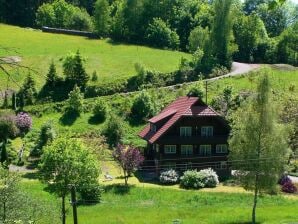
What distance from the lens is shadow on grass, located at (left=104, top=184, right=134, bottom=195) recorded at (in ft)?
151

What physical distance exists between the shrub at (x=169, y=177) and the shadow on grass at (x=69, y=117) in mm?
18735

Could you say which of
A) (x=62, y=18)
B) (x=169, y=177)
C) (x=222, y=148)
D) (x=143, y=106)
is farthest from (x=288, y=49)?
(x=169, y=177)

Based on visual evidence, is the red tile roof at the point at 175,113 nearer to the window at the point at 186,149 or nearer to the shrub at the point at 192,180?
the window at the point at 186,149

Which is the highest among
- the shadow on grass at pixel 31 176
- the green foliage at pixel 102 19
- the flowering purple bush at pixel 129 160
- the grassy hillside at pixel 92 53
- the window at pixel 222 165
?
the green foliage at pixel 102 19

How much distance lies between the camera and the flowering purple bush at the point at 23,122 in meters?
62.5

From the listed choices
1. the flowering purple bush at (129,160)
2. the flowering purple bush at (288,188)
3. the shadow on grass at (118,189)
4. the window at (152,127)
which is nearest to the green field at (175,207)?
the shadow on grass at (118,189)

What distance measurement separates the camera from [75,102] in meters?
68.8

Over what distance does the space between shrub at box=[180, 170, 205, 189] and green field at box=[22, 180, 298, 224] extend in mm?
1375

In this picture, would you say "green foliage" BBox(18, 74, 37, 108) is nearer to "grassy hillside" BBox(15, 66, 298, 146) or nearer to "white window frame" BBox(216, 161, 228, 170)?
"grassy hillside" BBox(15, 66, 298, 146)

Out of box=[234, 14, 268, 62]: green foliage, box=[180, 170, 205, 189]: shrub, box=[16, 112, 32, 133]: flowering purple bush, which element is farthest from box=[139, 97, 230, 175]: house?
box=[234, 14, 268, 62]: green foliage

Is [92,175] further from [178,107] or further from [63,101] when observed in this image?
[63,101]

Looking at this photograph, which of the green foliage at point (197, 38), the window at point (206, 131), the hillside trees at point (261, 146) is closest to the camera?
the hillside trees at point (261, 146)

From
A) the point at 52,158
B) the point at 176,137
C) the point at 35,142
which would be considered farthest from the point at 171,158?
the point at 52,158

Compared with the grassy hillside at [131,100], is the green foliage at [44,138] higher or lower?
lower
